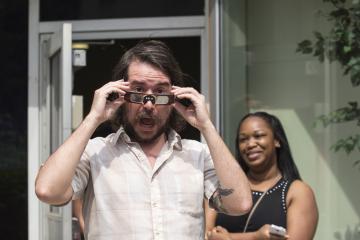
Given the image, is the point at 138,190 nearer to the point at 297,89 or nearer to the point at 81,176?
the point at 81,176

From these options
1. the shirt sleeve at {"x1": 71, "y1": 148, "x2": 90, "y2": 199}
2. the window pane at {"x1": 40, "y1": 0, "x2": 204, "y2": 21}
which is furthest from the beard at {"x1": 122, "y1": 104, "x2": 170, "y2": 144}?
the window pane at {"x1": 40, "y1": 0, "x2": 204, "y2": 21}

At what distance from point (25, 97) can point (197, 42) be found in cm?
134

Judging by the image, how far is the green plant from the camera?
171 inches

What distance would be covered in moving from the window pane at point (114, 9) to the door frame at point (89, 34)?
48 mm

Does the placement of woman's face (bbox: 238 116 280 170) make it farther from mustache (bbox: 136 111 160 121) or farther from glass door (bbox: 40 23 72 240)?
mustache (bbox: 136 111 160 121)

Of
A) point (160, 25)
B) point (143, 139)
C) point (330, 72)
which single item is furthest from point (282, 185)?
point (160, 25)

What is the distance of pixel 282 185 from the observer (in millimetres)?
3232

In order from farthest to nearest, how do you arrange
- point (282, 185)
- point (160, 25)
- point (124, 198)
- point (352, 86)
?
point (160, 25) < point (352, 86) < point (282, 185) < point (124, 198)

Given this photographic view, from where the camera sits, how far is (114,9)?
17.1ft

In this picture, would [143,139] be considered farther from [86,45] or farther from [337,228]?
[86,45]

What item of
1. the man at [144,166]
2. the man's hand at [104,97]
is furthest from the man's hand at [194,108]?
the man's hand at [104,97]

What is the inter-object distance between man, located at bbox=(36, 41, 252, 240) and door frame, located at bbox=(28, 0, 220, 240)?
101 inches

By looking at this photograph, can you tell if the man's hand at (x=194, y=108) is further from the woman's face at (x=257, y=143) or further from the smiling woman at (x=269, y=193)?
the woman's face at (x=257, y=143)

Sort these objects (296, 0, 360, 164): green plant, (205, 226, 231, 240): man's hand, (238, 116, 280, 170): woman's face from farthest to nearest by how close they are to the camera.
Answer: (296, 0, 360, 164): green plant < (238, 116, 280, 170): woman's face < (205, 226, 231, 240): man's hand
